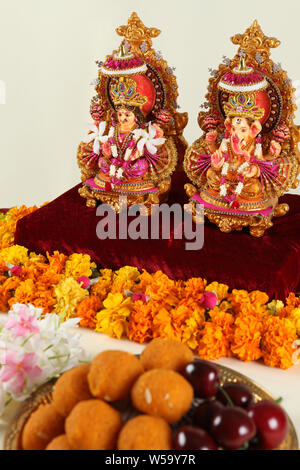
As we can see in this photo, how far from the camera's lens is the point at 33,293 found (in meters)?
2.53

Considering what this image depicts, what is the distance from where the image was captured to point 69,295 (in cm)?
248

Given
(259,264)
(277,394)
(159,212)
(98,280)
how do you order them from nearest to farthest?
1. (277,394)
2. (259,264)
3. (98,280)
4. (159,212)

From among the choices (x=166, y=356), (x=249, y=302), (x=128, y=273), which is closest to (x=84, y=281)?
(x=128, y=273)

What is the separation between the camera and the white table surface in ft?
6.36

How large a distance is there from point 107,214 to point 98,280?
36cm

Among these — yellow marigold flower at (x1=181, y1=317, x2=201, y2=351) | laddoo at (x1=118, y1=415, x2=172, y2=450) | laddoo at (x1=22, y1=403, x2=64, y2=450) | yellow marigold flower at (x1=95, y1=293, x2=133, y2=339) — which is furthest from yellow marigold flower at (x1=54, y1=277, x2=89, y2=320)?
laddoo at (x1=118, y1=415, x2=172, y2=450)

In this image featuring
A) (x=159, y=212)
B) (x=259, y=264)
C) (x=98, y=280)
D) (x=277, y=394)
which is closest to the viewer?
(x=277, y=394)

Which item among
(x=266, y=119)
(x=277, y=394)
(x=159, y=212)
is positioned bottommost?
(x=277, y=394)

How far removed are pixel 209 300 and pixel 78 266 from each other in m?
0.64

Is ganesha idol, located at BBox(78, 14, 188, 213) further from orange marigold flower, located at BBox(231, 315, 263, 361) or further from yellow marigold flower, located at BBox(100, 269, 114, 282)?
orange marigold flower, located at BBox(231, 315, 263, 361)
